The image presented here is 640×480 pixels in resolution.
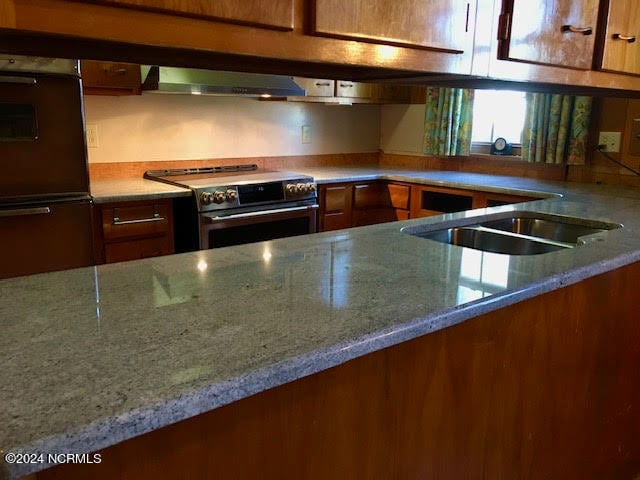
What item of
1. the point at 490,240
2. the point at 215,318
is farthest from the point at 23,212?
the point at 490,240

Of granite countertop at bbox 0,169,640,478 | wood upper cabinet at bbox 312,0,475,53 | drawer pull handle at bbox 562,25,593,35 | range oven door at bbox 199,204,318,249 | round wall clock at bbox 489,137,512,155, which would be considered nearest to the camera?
granite countertop at bbox 0,169,640,478

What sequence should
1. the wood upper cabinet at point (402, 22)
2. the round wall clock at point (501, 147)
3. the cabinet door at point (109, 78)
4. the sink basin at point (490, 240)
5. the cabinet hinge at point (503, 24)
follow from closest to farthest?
the wood upper cabinet at point (402, 22), the cabinet hinge at point (503, 24), the sink basin at point (490, 240), the cabinet door at point (109, 78), the round wall clock at point (501, 147)

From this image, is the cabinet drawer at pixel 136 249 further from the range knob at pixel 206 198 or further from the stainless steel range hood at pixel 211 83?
the stainless steel range hood at pixel 211 83

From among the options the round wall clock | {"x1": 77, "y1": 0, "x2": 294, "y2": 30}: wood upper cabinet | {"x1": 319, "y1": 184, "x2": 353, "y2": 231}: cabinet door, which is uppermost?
{"x1": 77, "y1": 0, "x2": 294, "y2": 30}: wood upper cabinet

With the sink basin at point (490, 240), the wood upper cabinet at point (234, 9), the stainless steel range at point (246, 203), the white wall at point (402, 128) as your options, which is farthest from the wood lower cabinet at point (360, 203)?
the wood upper cabinet at point (234, 9)

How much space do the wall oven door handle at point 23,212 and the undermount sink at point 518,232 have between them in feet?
5.17

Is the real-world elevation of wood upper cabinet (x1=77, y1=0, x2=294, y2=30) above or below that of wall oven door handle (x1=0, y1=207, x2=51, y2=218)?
above

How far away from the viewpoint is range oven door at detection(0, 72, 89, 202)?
2.28m

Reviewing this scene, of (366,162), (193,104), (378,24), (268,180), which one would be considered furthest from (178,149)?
(378,24)

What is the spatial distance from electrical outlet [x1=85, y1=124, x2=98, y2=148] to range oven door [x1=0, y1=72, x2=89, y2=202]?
2.58ft

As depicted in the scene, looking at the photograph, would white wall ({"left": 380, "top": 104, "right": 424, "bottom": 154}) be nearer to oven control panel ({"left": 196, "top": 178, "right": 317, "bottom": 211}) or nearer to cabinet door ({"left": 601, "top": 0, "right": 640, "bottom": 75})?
oven control panel ({"left": 196, "top": 178, "right": 317, "bottom": 211})

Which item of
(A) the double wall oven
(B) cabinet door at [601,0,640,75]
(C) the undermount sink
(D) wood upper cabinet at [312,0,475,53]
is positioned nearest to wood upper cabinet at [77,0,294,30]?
(D) wood upper cabinet at [312,0,475,53]

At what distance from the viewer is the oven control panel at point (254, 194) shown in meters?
2.91

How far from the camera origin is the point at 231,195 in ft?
9.84
